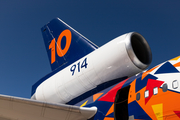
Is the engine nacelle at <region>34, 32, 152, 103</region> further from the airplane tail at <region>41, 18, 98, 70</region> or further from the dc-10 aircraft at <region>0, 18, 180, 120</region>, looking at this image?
the airplane tail at <region>41, 18, 98, 70</region>

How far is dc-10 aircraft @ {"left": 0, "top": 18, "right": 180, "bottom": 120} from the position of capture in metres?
3.86

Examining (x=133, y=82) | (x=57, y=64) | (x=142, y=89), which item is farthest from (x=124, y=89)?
(x=57, y=64)

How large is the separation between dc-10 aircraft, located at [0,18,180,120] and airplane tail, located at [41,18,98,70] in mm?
51

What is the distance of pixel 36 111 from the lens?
A: 510 centimetres

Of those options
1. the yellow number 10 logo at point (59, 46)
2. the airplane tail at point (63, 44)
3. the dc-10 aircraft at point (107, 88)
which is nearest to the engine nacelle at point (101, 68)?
the dc-10 aircraft at point (107, 88)

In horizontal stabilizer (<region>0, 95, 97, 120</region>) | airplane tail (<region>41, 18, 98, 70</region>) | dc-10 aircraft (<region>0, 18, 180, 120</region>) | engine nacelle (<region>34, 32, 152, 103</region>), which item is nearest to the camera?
dc-10 aircraft (<region>0, 18, 180, 120</region>)

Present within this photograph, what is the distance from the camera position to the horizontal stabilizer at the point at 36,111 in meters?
4.79

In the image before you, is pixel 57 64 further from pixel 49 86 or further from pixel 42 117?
pixel 42 117

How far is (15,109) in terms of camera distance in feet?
16.2

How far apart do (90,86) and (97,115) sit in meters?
1.26

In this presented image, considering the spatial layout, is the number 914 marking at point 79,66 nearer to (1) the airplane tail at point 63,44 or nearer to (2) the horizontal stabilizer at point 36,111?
(1) the airplane tail at point 63,44

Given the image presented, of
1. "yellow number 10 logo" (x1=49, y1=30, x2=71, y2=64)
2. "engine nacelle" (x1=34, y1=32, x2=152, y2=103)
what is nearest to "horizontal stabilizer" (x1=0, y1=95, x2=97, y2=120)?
"engine nacelle" (x1=34, y1=32, x2=152, y2=103)

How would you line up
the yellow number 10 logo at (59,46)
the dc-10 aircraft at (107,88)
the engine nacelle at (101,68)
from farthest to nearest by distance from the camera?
1. the yellow number 10 logo at (59,46)
2. the engine nacelle at (101,68)
3. the dc-10 aircraft at (107,88)

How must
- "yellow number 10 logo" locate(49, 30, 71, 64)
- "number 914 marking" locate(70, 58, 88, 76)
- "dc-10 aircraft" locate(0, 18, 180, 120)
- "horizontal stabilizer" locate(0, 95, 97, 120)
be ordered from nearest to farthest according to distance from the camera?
"dc-10 aircraft" locate(0, 18, 180, 120)
"horizontal stabilizer" locate(0, 95, 97, 120)
"number 914 marking" locate(70, 58, 88, 76)
"yellow number 10 logo" locate(49, 30, 71, 64)
